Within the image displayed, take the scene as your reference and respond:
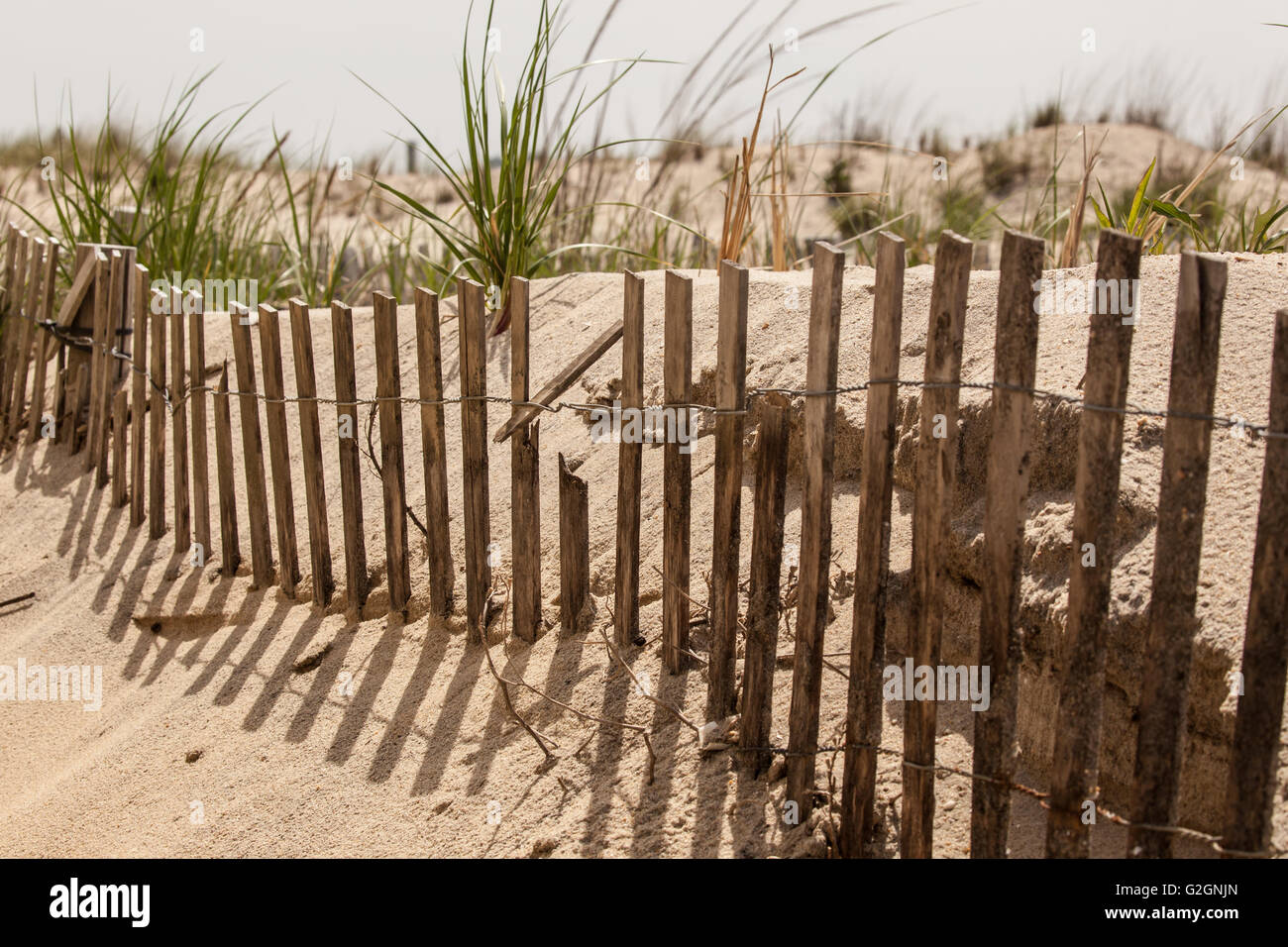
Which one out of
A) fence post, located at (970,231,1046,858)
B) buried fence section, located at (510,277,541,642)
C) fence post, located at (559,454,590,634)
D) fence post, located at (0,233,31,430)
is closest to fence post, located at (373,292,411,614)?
buried fence section, located at (510,277,541,642)

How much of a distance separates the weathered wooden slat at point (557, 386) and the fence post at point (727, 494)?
0.58 meters

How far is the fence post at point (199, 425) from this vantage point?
3.62 meters

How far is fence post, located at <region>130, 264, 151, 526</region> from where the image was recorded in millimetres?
3930

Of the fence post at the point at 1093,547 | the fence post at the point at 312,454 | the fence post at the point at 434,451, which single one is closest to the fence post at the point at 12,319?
the fence post at the point at 312,454

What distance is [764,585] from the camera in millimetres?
2348

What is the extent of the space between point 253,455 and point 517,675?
4.10 feet

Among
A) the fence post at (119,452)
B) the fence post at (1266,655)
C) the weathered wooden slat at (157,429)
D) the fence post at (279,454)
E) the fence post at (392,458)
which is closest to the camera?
the fence post at (1266,655)

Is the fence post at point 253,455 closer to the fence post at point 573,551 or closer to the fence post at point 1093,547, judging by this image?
the fence post at point 573,551

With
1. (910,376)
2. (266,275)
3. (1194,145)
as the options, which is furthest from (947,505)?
(1194,145)

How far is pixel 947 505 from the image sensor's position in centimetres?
206

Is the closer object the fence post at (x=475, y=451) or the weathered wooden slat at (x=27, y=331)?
the fence post at (x=475, y=451)

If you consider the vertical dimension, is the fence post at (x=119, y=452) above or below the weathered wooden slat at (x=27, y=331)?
below
